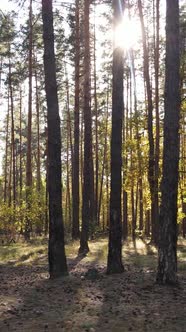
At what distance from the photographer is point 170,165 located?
914 centimetres

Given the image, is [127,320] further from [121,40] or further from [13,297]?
[121,40]

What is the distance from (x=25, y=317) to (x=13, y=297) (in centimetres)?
160

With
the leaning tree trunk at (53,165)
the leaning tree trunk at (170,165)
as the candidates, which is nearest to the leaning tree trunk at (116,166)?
the leaning tree trunk at (53,165)

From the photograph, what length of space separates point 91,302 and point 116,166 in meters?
3.83

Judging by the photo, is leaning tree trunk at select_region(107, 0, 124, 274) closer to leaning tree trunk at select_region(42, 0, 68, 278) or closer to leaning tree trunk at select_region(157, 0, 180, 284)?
leaning tree trunk at select_region(42, 0, 68, 278)

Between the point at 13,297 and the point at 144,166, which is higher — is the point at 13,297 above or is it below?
below

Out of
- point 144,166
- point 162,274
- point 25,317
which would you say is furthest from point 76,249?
point 25,317

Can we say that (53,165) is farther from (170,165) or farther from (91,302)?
(91,302)

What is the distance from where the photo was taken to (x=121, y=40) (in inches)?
443

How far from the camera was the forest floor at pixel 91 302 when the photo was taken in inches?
256

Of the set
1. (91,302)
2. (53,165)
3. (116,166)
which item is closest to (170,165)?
(116,166)

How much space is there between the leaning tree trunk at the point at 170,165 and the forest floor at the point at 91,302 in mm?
500

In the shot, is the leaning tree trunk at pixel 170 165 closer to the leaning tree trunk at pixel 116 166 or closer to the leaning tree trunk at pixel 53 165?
the leaning tree trunk at pixel 116 166

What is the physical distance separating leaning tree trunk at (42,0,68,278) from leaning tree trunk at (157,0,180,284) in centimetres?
256
